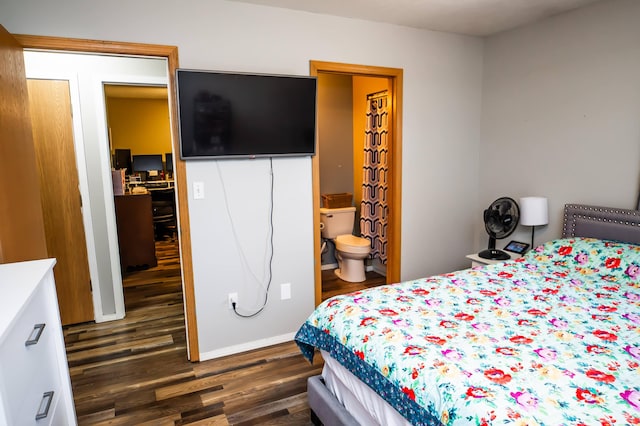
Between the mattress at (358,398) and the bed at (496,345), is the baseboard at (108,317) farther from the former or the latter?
the mattress at (358,398)

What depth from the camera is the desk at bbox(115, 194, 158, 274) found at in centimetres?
493

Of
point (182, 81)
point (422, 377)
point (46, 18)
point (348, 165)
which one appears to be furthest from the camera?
point (348, 165)

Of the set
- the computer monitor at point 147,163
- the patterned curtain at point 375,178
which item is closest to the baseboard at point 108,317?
the patterned curtain at point 375,178

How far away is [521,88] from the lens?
3.46 metres

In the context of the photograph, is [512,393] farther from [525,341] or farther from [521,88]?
[521,88]

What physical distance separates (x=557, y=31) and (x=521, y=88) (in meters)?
0.49

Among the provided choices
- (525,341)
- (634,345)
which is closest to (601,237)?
(634,345)

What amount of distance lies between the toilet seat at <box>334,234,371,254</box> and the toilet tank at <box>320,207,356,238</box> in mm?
212

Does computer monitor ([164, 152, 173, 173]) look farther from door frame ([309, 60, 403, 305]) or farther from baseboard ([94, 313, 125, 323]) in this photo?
door frame ([309, 60, 403, 305])

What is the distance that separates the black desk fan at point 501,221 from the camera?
3.36 m

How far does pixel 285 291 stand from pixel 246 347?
0.52 metres

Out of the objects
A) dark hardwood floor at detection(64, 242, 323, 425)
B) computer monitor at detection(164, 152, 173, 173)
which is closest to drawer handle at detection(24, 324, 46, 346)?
dark hardwood floor at detection(64, 242, 323, 425)

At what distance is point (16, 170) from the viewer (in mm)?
2102

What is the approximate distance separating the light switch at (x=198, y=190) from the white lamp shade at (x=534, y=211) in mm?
2548
